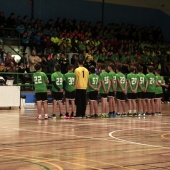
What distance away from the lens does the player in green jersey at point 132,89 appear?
794 inches

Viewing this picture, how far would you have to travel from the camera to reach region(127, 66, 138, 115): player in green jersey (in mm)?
20172

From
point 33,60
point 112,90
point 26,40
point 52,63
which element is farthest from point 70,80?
point 26,40

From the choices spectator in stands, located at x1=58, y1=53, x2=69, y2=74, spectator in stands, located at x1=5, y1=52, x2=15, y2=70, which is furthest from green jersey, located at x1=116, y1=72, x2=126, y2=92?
spectator in stands, located at x1=58, y1=53, x2=69, y2=74

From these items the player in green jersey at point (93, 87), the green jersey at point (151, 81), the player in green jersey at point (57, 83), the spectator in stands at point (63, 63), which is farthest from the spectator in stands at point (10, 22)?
the player in green jersey at point (57, 83)

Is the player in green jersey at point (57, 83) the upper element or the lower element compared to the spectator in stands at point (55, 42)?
lower

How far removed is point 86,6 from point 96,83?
21.2 meters

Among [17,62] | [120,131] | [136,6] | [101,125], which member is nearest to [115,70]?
[101,125]

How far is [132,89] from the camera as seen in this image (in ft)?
66.1

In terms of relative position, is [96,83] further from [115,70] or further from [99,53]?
[99,53]

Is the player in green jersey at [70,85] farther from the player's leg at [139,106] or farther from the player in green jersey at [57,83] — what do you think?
the player's leg at [139,106]

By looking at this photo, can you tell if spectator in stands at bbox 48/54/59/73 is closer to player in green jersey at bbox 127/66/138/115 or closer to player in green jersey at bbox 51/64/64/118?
player in green jersey at bbox 127/66/138/115

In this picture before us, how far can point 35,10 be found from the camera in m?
36.0

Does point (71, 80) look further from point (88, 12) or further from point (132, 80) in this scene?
point (88, 12)

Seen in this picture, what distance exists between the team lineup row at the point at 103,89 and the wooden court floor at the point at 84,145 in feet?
3.87
